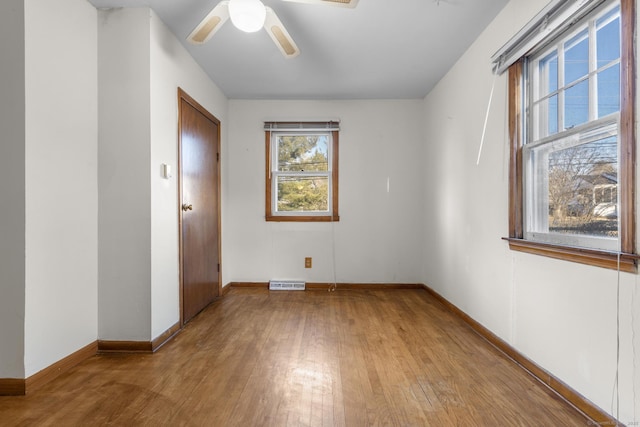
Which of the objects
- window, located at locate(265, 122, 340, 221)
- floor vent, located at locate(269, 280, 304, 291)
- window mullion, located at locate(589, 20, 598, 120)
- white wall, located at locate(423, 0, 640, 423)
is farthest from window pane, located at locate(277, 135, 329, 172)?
window mullion, located at locate(589, 20, 598, 120)

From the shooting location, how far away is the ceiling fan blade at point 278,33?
2002 mm

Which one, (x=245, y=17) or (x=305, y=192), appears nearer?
(x=245, y=17)

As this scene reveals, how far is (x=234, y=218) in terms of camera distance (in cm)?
432

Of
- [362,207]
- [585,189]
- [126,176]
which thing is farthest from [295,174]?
[585,189]

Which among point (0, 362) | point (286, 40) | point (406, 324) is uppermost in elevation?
point (286, 40)

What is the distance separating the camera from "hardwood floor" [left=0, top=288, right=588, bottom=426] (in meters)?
1.57

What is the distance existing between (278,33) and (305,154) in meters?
2.22

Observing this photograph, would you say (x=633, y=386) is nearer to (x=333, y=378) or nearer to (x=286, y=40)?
(x=333, y=378)

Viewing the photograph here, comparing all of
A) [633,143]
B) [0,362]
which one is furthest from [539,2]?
[0,362]

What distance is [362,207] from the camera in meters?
4.28

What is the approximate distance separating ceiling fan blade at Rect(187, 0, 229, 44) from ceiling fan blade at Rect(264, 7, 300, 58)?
0.80 ft

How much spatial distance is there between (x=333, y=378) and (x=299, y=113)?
3.27 metres

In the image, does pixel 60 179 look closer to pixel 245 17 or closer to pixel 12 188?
pixel 12 188

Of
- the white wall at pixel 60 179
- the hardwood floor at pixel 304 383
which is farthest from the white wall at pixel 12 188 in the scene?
the hardwood floor at pixel 304 383
